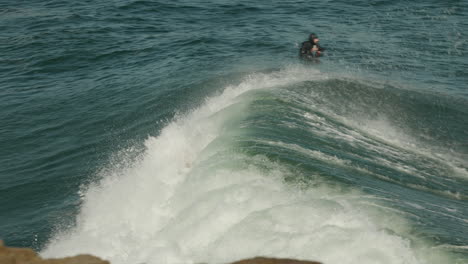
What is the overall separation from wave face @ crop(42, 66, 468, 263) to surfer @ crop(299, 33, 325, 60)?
4.44 m

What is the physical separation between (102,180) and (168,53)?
33.0 feet

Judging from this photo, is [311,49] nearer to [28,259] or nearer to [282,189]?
[282,189]

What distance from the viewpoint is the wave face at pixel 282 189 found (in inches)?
254

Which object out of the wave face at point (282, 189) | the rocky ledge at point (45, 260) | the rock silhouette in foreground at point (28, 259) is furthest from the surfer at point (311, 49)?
the rock silhouette in foreground at point (28, 259)

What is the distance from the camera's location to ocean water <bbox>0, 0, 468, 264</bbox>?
6855 mm

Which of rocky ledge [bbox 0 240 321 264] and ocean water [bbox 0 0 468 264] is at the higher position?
rocky ledge [bbox 0 240 321 264]

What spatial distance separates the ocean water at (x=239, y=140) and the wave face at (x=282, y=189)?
0.11ft

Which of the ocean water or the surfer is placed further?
the surfer

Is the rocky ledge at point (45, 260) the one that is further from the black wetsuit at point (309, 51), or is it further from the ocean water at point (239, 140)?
the black wetsuit at point (309, 51)

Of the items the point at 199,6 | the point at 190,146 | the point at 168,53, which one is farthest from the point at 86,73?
the point at 199,6

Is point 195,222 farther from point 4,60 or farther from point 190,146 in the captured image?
point 4,60

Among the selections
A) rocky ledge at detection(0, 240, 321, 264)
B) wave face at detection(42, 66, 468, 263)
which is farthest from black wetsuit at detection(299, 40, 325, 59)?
rocky ledge at detection(0, 240, 321, 264)

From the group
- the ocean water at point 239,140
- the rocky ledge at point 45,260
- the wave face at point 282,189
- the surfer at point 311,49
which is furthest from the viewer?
the surfer at point 311,49

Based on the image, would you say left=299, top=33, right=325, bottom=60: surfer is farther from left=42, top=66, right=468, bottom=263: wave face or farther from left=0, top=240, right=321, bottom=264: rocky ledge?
left=0, top=240, right=321, bottom=264: rocky ledge
